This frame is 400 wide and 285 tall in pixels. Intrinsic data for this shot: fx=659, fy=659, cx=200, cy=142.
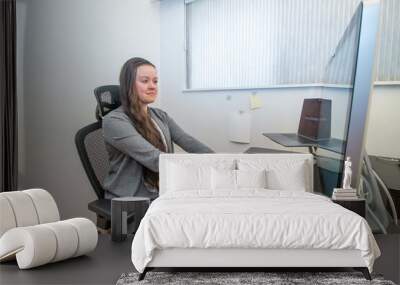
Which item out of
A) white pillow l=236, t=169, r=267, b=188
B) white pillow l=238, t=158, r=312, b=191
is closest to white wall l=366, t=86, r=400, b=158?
white pillow l=238, t=158, r=312, b=191

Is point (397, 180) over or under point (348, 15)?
under

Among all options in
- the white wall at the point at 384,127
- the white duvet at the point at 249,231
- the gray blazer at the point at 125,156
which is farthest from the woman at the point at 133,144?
the white wall at the point at 384,127

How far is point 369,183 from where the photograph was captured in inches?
260

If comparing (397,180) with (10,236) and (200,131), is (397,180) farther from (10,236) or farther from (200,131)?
(10,236)

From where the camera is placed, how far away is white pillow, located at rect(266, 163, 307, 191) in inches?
223

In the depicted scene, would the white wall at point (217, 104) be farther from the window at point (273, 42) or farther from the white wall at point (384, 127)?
the white wall at point (384, 127)

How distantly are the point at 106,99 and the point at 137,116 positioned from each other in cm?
36

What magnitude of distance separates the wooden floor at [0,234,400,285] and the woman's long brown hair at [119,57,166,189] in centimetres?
88

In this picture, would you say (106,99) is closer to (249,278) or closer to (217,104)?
(217,104)

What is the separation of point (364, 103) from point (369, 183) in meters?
0.82

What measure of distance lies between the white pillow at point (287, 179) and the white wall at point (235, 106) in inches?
27.5

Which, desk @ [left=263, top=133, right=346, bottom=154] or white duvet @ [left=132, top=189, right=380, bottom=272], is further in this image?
desk @ [left=263, top=133, right=346, bottom=154]

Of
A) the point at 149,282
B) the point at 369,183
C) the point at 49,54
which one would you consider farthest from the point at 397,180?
the point at 49,54

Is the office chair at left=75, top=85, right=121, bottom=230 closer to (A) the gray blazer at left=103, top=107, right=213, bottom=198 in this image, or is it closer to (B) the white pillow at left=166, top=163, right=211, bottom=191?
(A) the gray blazer at left=103, top=107, right=213, bottom=198
